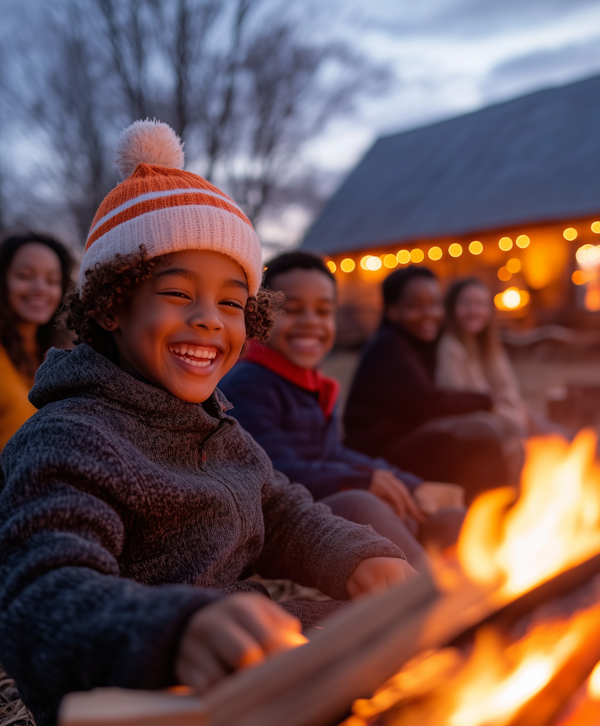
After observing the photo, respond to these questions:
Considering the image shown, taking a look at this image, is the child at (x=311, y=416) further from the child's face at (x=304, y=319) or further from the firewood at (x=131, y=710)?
the firewood at (x=131, y=710)

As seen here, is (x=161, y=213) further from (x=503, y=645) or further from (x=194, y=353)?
(x=503, y=645)

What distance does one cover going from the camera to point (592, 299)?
15.9 m

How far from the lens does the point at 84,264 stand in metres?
1.58

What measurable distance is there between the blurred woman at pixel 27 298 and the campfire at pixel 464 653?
2.50 metres

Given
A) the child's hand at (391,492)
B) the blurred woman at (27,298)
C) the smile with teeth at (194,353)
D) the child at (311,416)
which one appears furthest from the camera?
the blurred woman at (27,298)

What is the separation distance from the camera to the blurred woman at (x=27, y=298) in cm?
309

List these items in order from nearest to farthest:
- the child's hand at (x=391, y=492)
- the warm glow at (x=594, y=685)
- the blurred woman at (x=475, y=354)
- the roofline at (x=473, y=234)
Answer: the warm glow at (x=594, y=685) < the child's hand at (x=391, y=492) < the blurred woman at (x=475, y=354) < the roofline at (x=473, y=234)

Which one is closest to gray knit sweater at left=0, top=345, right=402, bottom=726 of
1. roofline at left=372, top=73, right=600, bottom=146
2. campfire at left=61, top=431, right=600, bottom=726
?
campfire at left=61, top=431, right=600, bottom=726

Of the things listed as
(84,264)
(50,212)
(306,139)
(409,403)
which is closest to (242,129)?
(306,139)

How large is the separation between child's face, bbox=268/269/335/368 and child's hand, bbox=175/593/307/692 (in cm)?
194

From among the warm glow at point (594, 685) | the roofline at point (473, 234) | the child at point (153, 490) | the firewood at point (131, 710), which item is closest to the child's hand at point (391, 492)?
the child at point (153, 490)

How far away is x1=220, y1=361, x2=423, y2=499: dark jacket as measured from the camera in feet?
7.79

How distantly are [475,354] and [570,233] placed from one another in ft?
37.8

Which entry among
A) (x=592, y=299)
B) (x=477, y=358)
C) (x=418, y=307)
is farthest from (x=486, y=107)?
(x=418, y=307)
